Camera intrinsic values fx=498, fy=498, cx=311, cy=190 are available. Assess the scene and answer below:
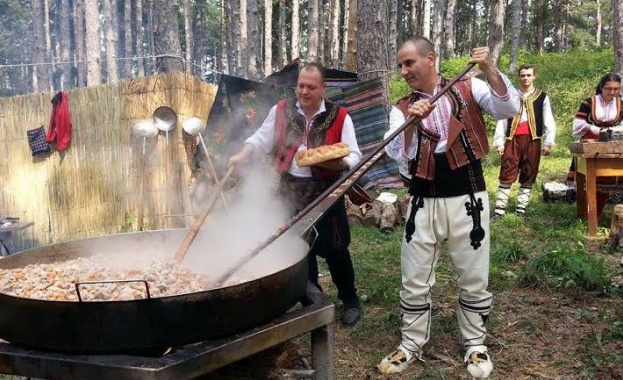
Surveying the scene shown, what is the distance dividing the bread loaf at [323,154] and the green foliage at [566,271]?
2.38 metres

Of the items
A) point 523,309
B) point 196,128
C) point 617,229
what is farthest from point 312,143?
point 196,128

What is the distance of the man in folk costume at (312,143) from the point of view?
11.6 feet

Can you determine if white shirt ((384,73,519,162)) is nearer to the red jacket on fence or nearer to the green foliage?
the green foliage

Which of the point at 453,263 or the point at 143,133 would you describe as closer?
the point at 453,263

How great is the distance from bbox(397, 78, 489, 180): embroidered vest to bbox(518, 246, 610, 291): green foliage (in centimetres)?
218

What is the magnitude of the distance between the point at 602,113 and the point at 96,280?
6.67m

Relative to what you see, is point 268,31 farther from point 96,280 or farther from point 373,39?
point 96,280

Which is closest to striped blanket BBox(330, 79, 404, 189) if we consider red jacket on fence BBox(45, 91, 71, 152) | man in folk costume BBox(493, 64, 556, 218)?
man in folk costume BBox(493, 64, 556, 218)

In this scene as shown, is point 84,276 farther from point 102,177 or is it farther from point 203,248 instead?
point 102,177

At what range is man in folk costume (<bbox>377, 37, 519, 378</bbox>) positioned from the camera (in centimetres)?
281

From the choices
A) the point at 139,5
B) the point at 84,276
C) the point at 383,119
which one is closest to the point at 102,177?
the point at 383,119

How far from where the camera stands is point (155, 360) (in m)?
1.74

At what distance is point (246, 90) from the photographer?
Answer: 272 inches

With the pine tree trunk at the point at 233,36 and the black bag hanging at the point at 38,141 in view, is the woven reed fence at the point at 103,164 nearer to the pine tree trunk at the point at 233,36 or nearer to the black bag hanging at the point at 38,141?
the black bag hanging at the point at 38,141
